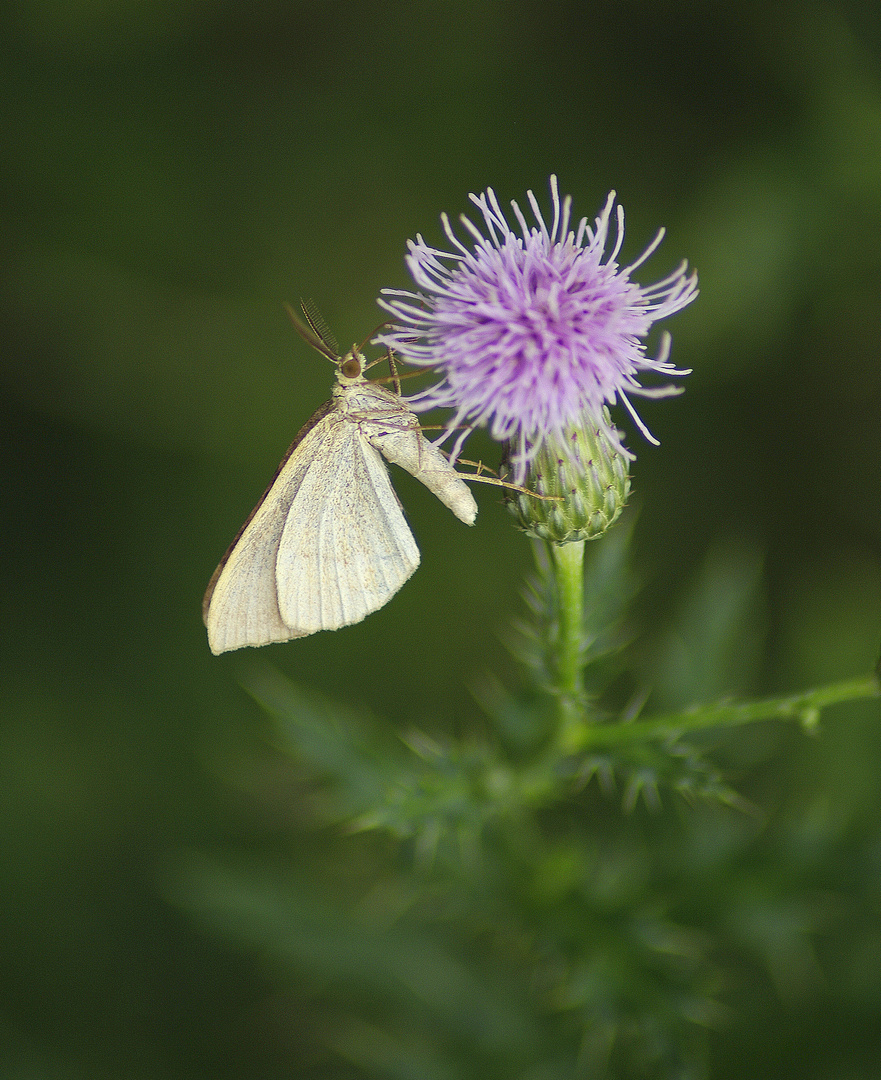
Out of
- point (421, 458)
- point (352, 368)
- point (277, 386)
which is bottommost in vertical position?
point (421, 458)

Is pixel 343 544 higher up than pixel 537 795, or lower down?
higher up

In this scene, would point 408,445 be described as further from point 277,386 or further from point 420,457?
point 277,386

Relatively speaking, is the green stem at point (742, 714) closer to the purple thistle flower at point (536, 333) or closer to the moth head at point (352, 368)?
the purple thistle flower at point (536, 333)

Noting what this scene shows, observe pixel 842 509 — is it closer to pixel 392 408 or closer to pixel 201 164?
pixel 392 408

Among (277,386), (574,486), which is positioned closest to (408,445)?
(574,486)

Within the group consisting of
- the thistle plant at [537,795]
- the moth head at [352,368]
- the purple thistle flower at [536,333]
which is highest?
the moth head at [352,368]

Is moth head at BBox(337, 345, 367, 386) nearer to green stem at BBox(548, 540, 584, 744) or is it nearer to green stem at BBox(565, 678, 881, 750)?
green stem at BBox(548, 540, 584, 744)

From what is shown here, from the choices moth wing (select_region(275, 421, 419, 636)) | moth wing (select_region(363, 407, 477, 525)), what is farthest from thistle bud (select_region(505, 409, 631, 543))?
moth wing (select_region(275, 421, 419, 636))

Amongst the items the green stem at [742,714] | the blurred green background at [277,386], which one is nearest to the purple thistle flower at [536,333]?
the green stem at [742,714]
